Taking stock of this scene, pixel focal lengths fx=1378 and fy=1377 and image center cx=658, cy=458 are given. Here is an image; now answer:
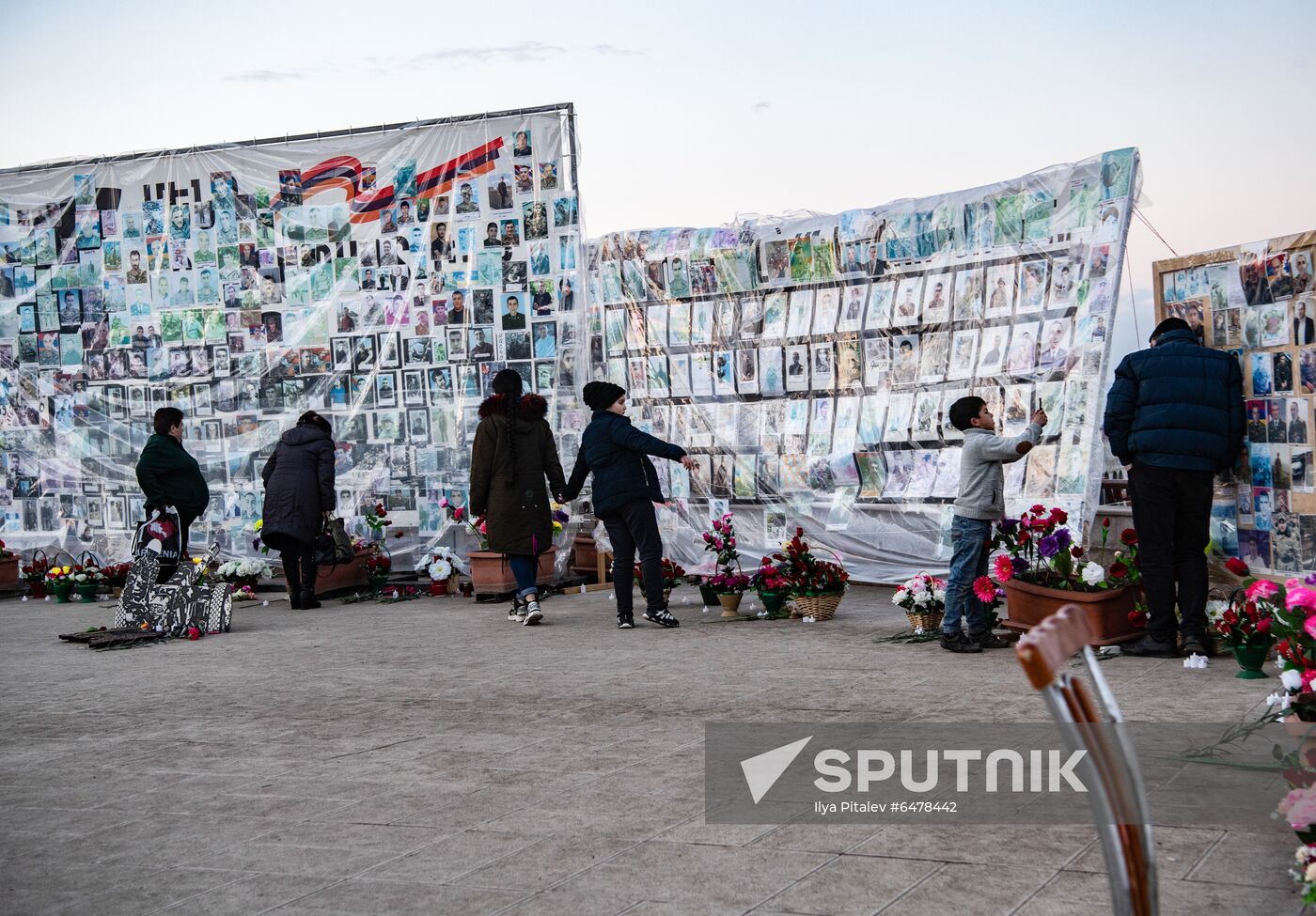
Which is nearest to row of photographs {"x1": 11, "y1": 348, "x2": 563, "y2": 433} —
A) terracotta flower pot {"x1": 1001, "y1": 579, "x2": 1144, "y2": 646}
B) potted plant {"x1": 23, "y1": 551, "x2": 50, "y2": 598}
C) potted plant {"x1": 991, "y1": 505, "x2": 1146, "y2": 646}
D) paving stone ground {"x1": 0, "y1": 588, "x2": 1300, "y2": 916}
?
potted plant {"x1": 23, "y1": 551, "x2": 50, "y2": 598}

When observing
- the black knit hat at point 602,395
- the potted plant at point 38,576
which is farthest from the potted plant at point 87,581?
the black knit hat at point 602,395

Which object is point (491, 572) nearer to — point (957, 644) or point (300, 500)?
point (300, 500)

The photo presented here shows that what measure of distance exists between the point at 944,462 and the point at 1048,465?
114 cm

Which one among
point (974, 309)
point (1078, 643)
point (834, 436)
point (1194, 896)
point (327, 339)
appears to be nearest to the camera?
point (1078, 643)

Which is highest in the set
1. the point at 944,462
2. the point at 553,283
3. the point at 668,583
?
the point at 553,283

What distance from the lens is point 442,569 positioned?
11.8 m

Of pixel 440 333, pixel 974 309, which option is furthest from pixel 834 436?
pixel 440 333

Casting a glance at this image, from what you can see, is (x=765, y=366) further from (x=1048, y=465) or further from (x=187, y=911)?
(x=187, y=911)

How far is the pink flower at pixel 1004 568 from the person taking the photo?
770cm

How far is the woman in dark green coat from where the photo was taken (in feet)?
32.4

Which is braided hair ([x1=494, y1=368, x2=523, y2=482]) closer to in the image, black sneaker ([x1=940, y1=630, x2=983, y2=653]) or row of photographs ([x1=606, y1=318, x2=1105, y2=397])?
row of photographs ([x1=606, y1=318, x2=1105, y2=397])

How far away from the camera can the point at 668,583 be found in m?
10.2

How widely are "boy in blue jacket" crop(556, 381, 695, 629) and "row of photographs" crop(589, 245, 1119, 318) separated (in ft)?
7.60

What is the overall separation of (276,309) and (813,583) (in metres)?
6.66
